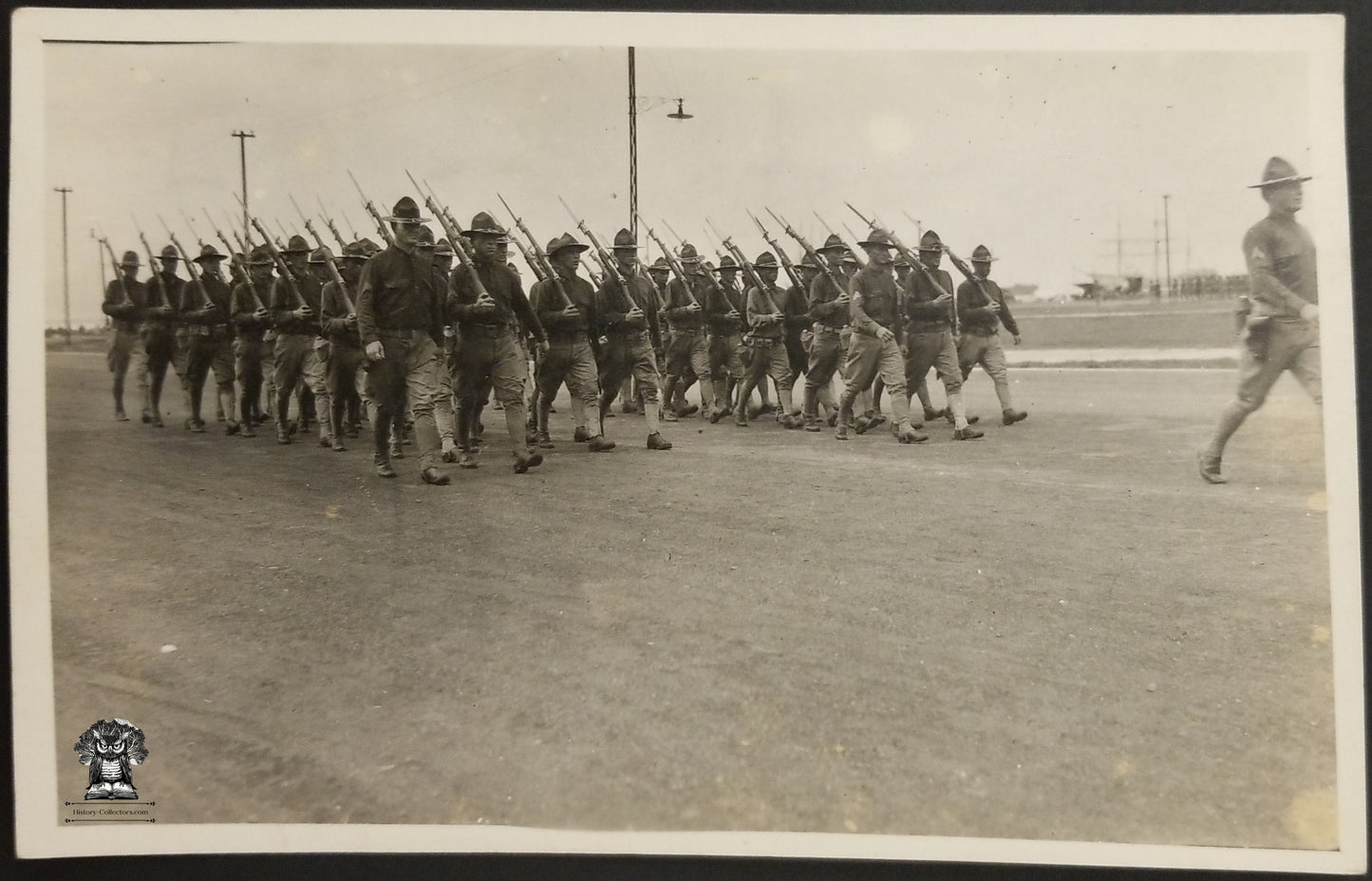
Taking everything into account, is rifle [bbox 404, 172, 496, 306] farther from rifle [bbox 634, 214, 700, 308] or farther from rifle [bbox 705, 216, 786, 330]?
rifle [bbox 705, 216, 786, 330]

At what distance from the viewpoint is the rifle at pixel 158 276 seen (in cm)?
344

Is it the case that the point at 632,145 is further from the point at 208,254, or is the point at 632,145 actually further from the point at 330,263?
the point at 208,254

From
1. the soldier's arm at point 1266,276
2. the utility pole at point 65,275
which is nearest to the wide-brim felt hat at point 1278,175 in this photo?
the soldier's arm at point 1266,276

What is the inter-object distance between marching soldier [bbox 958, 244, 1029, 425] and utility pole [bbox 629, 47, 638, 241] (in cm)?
135

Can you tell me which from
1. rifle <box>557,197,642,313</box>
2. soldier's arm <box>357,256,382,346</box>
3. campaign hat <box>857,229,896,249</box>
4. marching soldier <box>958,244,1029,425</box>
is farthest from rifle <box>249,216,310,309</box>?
marching soldier <box>958,244,1029,425</box>

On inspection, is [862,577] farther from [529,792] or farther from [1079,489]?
[529,792]

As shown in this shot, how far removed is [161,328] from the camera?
3473 mm

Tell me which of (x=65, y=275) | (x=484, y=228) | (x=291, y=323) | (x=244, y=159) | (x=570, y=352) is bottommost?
(x=570, y=352)

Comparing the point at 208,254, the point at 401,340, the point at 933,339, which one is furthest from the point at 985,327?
the point at 208,254

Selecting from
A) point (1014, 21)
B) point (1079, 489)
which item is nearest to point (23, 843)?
point (1079, 489)

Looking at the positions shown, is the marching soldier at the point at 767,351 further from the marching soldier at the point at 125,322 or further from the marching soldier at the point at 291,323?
the marching soldier at the point at 125,322

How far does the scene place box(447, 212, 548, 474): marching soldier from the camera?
3996mm

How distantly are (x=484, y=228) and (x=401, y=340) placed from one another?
2.11 ft

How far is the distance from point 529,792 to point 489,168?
2191mm
